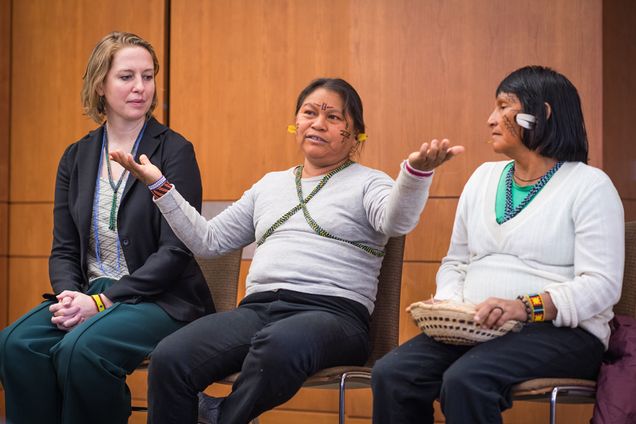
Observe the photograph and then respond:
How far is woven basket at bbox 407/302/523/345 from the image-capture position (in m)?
2.50

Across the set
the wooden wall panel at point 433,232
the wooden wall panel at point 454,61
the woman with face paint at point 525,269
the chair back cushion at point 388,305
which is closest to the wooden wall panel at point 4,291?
the wooden wall panel at point 454,61

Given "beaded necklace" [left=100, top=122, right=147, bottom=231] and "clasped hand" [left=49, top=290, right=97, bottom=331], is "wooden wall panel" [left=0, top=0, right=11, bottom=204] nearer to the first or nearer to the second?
"beaded necklace" [left=100, top=122, right=147, bottom=231]

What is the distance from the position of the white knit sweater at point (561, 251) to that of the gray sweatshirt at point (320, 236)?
285 mm

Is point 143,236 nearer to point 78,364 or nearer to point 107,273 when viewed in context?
point 107,273

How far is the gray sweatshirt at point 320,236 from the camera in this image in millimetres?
2947

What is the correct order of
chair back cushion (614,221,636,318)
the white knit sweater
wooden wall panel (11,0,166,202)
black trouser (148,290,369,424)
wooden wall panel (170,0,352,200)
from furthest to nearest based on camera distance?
wooden wall panel (11,0,166,202) < wooden wall panel (170,0,352,200) < chair back cushion (614,221,636,318) < black trouser (148,290,369,424) < the white knit sweater

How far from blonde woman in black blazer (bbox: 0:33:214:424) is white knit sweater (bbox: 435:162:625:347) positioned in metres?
1.00

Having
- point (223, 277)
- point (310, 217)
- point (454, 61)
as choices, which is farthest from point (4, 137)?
point (310, 217)

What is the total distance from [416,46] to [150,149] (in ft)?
4.77

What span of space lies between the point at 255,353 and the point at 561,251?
932mm

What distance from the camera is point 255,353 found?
8.85 ft

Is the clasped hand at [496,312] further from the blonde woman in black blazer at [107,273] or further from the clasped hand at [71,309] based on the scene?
the clasped hand at [71,309]

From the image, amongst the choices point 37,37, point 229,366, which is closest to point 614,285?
point 229,366

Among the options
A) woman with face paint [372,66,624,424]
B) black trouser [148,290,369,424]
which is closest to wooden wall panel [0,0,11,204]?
black trouser [148,290,369,424]
